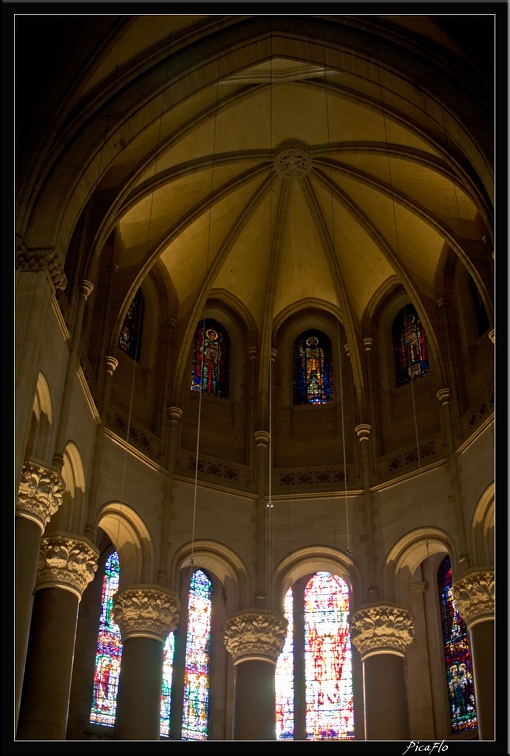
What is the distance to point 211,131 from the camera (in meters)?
20.8

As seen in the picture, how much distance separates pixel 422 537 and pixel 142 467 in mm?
5531

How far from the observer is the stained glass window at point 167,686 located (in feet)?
69.2

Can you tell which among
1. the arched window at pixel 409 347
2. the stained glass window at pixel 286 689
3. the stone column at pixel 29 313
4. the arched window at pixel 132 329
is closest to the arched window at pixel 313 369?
the arched window at pixel 409 347

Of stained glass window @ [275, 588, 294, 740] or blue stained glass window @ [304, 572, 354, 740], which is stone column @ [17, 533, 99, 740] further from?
blue stained glass window @ [304, 572, 354, 740]

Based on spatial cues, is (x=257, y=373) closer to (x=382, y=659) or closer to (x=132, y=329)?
(x=132, y=329)

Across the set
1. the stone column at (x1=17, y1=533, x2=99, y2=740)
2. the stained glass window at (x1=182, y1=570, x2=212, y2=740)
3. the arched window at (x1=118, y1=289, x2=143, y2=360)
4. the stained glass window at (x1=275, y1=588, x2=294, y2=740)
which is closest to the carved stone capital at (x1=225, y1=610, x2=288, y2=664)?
the stained glass window at (x1=275, y1=588, x2=294, y2=740)

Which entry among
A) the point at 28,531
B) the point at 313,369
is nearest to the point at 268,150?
the point at 313,369

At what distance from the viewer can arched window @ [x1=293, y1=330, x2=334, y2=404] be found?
23.2 m

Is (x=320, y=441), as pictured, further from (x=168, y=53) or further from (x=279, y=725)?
(x=168, y=53)

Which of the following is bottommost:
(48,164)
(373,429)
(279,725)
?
(279,725)

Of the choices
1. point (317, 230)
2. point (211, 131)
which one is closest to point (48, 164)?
point (211, 131)

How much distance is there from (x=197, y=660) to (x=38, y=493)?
321 inches

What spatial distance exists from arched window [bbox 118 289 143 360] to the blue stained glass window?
6352 mm

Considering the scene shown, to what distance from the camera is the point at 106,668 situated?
71.0 feet
